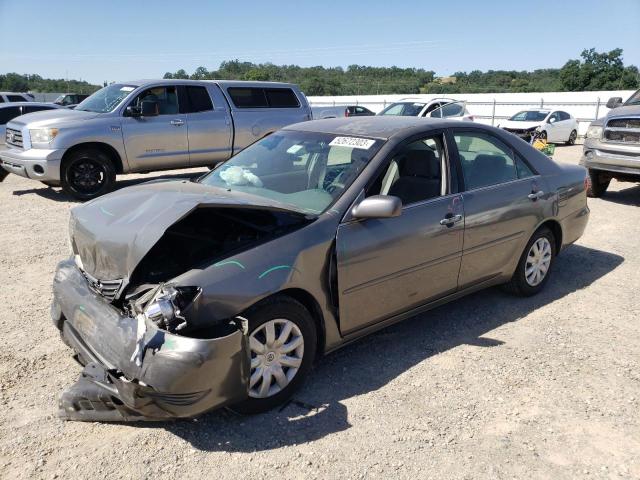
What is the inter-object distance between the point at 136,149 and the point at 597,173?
27.6 feet

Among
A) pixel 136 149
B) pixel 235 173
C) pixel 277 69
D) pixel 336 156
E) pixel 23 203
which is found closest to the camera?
pixel 336 156

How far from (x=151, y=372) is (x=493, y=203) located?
118 inches

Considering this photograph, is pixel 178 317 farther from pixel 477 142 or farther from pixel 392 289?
pixel 477 142

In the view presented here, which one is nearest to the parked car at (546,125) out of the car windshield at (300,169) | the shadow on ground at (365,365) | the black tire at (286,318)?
the shadow on ground at (365,365)

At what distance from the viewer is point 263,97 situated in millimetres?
11352

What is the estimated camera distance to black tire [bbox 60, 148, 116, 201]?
9048 millimetres

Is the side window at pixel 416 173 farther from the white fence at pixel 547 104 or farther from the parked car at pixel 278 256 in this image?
the white fence at pixel 547 104

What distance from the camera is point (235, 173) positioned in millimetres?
4293

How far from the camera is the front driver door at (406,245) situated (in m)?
3.45

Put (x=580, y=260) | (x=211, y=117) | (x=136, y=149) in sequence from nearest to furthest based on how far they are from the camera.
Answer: (x=580, y=260) < (x=136, y=149) < (x=211, y=117)

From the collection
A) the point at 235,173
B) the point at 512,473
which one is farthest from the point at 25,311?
the point at 512,473

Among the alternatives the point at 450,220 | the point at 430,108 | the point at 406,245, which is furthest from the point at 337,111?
the point at 406,245

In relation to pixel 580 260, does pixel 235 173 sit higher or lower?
higher

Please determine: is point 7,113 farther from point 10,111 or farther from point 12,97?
point 12,97
